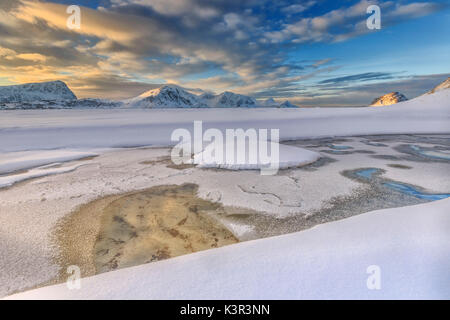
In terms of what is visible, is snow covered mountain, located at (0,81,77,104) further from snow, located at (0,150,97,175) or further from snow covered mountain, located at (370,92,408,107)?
snow covered mountain, located at (370,92,408,107)

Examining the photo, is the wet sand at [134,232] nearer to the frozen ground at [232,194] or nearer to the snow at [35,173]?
the frozen ground at [232,194]

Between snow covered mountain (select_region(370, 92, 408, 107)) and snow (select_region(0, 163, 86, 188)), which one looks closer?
snow (select_region(0, 163, 86, 188))

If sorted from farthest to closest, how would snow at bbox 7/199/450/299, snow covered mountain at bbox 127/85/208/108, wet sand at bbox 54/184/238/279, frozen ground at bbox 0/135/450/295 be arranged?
snow covered mountain at bbox 127/85/208/108 → frozen ground at bbox 0/135/450/295 → wet sand at bbox 54/184/238/279 → snow at bbox 7/199/450/299

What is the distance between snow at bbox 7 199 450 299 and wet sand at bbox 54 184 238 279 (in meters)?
0.54

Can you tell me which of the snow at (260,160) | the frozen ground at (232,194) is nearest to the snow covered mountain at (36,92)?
the frozen ground at (232,194)

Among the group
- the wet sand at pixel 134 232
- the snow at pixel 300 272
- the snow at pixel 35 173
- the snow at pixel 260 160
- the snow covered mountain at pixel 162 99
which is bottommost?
the wet sand at pixel 134 232

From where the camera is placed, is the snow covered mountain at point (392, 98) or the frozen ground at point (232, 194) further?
the snow covered mountain at point (392, 98)

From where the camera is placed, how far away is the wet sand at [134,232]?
2.42 meters

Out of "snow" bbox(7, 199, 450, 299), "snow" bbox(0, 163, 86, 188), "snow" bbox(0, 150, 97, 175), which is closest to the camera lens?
"snow" bbox(7, 199, 450, 299)

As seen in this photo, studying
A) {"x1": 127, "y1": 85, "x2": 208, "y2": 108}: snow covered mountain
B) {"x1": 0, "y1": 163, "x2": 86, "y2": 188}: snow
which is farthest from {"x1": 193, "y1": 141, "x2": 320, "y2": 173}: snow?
{"x1": 127, "y1": 85, "x2": 208, "y2": 108}: snow covered mountain

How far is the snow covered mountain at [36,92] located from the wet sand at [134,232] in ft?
470

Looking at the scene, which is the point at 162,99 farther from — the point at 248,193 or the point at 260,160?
the point at 248,193

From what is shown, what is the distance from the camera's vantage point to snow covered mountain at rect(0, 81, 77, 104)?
408 feet

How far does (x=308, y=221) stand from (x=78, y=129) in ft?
43.8
